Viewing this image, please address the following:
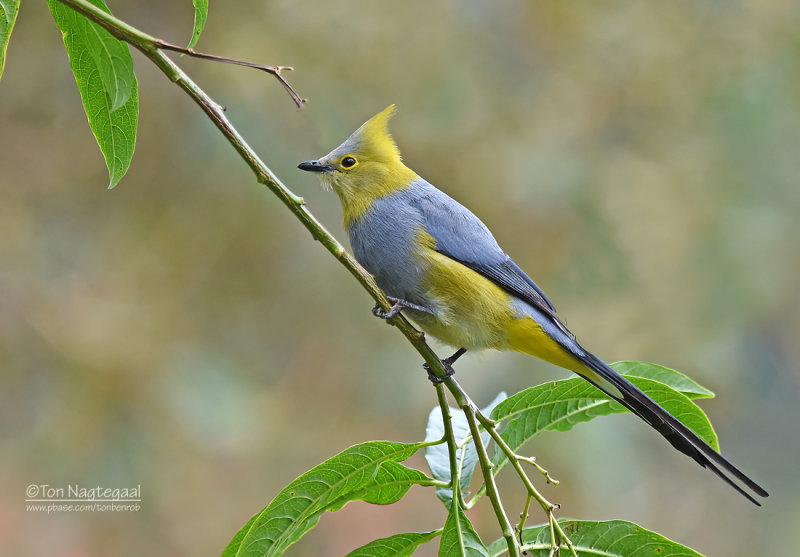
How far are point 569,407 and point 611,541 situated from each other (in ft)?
1.40

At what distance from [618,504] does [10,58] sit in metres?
5.26

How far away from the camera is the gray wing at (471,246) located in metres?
2.73

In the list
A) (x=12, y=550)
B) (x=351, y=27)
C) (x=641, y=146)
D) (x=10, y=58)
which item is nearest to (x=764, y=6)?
(x=641, y=146)

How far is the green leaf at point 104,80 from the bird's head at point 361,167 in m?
1.07

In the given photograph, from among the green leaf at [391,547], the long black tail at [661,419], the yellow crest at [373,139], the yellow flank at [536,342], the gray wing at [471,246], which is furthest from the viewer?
the yellow crest at [373,139]

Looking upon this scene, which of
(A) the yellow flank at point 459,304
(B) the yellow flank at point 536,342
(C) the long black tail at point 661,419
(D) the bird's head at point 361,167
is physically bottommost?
(C) the long black tail at point 661,419

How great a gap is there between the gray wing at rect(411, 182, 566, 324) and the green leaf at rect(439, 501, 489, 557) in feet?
3.38

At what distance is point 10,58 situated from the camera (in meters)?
5.60

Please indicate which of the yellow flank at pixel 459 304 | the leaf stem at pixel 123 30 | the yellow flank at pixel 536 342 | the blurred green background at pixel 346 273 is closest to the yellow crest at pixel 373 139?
the yellow flank at pixel 459 304

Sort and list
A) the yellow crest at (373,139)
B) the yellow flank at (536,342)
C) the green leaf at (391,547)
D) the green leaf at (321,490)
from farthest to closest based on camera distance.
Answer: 1. the yellow crest at (373,139)
2. the yellow flank at (536,342)
3. the green leaf at (391,547)
4. the green leaf at (321,490)

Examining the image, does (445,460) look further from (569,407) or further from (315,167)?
(315,167)

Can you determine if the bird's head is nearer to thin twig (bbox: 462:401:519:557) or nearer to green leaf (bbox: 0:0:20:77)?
thin twig (bbox: 462:401:519:557)

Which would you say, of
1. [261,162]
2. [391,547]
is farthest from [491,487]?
[261,162]

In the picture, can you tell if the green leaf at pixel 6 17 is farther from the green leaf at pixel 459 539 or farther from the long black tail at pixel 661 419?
the long black tail at pixel 661 419
